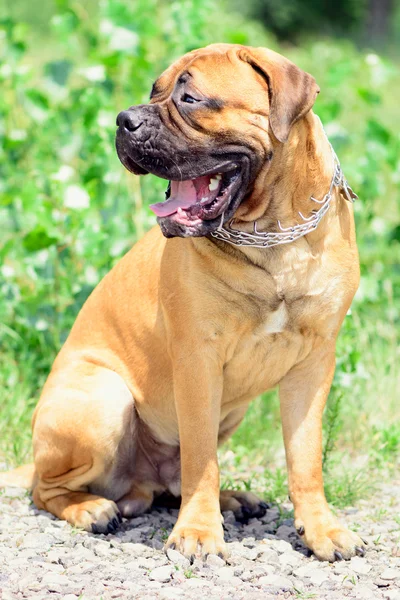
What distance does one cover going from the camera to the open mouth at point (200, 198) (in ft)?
11.2

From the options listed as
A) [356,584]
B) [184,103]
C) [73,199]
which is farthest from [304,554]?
[73,199]

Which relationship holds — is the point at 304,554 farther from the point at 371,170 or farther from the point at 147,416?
the point at 371,170

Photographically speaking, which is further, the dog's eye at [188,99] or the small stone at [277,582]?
the dog's eye at [188,99]

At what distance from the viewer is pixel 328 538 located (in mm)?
3582

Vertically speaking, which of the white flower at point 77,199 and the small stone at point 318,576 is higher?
the white flower at point 77,199

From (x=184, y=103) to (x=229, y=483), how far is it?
1887 mm

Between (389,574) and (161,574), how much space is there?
0.84m

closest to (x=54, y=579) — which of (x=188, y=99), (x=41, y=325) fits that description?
(x=188, y=99)

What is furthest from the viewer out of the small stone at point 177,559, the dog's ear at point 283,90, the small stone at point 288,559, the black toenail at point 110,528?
the black toenail at point 110,528

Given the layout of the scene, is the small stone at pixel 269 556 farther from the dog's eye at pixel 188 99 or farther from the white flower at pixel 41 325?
the white flower at pixel 41 325

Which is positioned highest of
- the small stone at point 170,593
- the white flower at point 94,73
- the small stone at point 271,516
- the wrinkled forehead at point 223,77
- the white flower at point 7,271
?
the wrinkled forehead at point 223,77

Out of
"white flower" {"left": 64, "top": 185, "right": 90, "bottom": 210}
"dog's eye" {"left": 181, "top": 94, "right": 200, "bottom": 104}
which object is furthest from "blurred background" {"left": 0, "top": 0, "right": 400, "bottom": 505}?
"dog's eye" {"left": 181, "top": 94, "right": 200, "bottom": 104}

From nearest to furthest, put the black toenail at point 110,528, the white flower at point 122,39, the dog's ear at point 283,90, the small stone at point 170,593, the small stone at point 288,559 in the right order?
the small stone at point 170,593 < the dog's ear at point 283,90 < the small stone at point 288,559 < the black toenail at point 110,528 < the white flower at point 122,39

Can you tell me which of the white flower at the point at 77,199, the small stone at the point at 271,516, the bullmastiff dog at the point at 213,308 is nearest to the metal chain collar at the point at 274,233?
the bullmastiff dog at the point at 213,308
